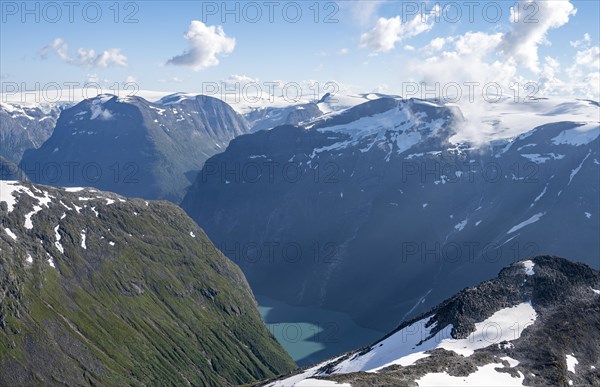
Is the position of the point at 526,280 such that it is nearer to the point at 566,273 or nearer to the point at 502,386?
the point at 566,273

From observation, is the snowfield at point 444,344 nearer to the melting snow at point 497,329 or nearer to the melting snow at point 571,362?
the melting snow at point 497,329

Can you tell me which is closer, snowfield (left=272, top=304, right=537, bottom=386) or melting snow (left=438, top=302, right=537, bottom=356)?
snowfield (left=272, top=304, right=537, bottom=386)

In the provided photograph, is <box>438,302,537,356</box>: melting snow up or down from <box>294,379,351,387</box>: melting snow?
down

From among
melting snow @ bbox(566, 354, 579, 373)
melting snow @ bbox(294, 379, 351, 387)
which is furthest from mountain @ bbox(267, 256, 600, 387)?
melting snow @ bbox(294, 379, 351, 387)

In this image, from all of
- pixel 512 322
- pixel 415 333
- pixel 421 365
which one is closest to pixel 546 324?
pixel 512 322

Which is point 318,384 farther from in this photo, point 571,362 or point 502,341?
point 571,362

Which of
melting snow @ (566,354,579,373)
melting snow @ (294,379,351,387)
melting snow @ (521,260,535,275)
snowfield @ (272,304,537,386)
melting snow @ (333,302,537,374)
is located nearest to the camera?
melting snow @ (294,379,351,387)

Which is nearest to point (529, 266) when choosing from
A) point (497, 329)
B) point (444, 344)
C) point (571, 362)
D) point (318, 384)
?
point (497, 329)

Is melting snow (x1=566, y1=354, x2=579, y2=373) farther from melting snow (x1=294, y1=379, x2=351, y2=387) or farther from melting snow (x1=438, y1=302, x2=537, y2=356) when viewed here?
melting snow (x1=294, y1=379, x2=351, y2=387)
